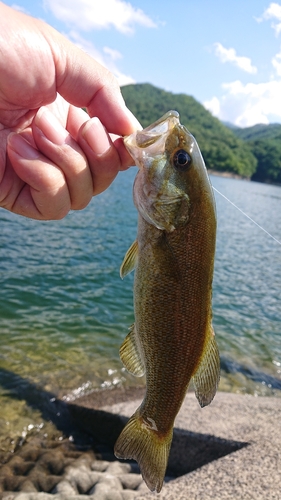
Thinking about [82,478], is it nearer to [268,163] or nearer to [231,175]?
[231,175]

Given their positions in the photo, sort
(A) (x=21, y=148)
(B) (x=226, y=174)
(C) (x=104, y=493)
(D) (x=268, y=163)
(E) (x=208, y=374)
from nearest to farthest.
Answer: (E) (x=208, y=374) → (A) (x=21, y=148) → (C) (x=104, y=493) → (B) (x=226, y=174) → (D) (x=268, y=163)

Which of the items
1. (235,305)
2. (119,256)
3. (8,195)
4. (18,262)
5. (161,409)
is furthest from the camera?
(119,256)

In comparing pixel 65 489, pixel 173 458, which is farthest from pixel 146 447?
pixel 173 458

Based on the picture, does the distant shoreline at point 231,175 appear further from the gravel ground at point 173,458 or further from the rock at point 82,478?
the rock at point 82,478

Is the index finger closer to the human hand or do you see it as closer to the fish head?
the human hand

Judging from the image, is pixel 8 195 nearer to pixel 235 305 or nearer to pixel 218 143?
pixel 235 305

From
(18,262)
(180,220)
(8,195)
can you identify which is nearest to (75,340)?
(18,262)

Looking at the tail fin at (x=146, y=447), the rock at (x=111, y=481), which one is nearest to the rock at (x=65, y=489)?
the rock at (x=111, y=481)

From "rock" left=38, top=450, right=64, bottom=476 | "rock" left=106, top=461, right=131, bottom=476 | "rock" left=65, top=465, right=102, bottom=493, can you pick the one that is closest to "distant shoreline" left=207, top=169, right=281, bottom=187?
"rock" left=106, top=461, right=131, bottom=476
